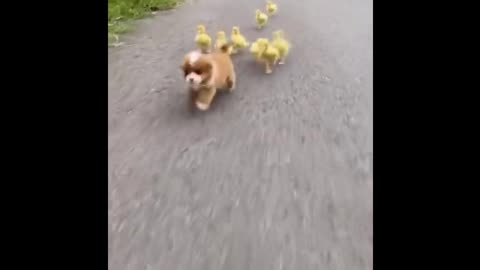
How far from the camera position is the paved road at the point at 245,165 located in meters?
1.27

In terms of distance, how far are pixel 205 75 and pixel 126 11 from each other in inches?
60.7

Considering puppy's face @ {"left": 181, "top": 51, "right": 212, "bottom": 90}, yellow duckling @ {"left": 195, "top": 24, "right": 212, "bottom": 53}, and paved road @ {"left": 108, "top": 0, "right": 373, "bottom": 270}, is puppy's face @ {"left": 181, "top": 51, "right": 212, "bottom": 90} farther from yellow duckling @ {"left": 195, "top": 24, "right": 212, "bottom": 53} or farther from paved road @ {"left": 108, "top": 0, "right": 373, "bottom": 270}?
yellow duckling @ {"left": 195, "top": 24, "right": 212, "bottom": 53}

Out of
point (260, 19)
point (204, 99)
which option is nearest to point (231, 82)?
point (204, 99)

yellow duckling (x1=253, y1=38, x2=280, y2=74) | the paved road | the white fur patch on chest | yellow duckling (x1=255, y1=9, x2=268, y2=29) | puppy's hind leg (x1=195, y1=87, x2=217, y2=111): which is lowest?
the paved road

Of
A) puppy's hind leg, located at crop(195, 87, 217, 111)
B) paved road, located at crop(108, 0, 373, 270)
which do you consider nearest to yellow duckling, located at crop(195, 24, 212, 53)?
paved road, located at crop(108, 0, 373, 270)

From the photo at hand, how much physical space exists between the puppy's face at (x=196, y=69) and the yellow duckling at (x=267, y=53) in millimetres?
521

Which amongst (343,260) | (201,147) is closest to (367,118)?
(201,147)

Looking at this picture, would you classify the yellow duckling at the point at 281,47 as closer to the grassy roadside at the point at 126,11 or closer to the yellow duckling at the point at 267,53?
the yellow duckling at the point at 267,53

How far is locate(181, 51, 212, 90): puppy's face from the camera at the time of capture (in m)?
1.83

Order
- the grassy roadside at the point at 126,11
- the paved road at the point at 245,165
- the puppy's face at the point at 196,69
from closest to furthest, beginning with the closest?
the paved road at the point at 245,165 → the puppy's face at the point at 196,69 → the grassy roadside at the point at 126,11

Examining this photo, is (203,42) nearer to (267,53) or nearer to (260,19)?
(267,53)

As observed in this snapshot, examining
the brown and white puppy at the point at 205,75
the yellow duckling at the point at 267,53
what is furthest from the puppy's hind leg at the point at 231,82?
the yellow duckling at the point at 267,53

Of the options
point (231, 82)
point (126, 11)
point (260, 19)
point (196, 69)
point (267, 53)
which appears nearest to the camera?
point (196, 69)

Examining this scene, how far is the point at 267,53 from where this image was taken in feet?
7.60
